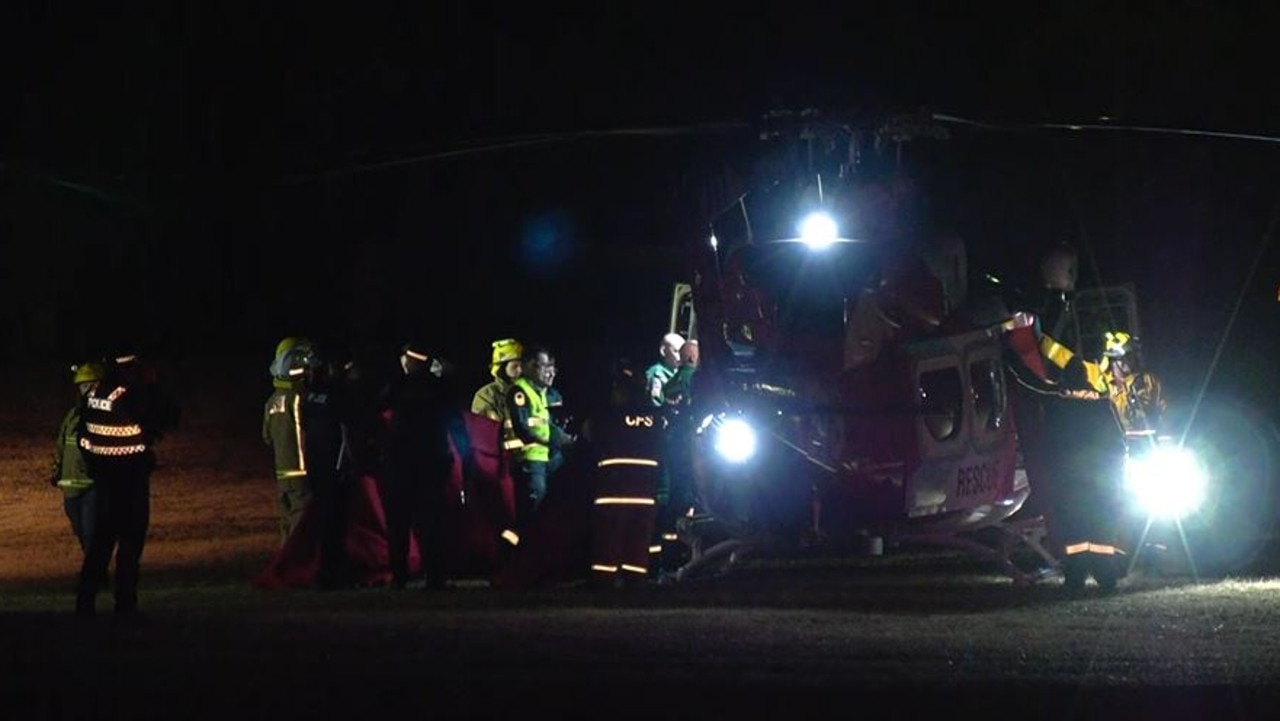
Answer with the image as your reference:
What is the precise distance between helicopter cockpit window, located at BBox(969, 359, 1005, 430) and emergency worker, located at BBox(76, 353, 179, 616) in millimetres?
5464

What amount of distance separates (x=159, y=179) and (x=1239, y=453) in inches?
327

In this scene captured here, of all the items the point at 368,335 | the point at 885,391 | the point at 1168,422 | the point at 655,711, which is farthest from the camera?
the point at 368,335

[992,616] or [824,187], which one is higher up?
[824,187]

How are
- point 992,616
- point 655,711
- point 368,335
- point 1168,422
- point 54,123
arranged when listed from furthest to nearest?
1. point 368,335
2. point 54,123
3. point 1168,422
4. point 992,616
5. point 655,711

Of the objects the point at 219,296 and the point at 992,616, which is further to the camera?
the point at 219,296

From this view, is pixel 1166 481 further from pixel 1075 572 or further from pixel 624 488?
pixel 624 488

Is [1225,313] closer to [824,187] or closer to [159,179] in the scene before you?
[824,187]

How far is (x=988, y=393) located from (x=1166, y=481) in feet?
4.57

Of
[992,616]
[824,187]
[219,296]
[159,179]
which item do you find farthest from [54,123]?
[992,616]

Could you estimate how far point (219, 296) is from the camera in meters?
39.2

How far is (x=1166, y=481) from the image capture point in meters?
15.2

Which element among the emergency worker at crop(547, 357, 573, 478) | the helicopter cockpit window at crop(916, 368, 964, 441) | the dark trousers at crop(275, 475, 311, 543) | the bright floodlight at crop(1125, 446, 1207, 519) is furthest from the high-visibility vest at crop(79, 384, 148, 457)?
the bright floodlight at crop(1125, 446, 1207, 519)

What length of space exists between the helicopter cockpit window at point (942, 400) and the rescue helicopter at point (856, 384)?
0.01 meters

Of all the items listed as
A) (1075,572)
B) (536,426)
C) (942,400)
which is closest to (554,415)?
(536,426)
